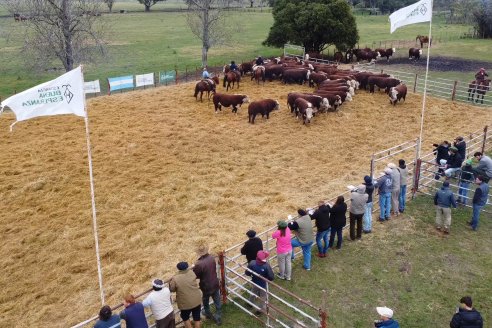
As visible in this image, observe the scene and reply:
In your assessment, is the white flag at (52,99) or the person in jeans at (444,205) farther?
the person in jeans at (444,205)

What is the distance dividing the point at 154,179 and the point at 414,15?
919 cm

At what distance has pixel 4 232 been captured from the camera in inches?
465

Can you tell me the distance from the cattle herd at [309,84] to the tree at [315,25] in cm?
641

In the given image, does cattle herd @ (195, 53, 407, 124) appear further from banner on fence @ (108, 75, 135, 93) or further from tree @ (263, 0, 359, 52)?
tree @ (263, 0, 359, 52)

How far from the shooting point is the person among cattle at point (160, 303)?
7094mm

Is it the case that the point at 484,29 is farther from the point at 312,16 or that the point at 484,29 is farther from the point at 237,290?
the point at 237,290

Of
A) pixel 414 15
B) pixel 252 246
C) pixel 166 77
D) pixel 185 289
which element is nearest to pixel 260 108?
pixel 414 15

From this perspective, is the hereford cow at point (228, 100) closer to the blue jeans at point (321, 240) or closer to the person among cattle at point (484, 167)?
the person among cattle at point (484, 167)

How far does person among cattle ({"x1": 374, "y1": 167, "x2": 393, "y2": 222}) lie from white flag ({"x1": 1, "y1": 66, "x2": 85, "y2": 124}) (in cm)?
708

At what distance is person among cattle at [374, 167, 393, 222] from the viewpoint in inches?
445

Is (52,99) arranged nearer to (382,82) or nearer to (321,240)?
(321,240)

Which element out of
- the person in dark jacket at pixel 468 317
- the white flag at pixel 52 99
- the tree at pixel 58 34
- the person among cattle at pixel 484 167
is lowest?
the person in dark jacket at pixel 468 317

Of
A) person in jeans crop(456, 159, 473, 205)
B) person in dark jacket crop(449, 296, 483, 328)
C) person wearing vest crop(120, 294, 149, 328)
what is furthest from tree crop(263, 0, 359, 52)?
person wearing vest crop(120, 294, 149, 328)

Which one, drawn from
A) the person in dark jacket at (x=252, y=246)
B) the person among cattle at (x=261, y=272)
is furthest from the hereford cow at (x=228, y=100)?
the person among cattle at (x=261, y=272)
